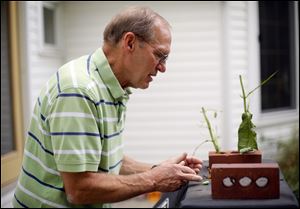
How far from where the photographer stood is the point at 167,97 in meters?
7.04

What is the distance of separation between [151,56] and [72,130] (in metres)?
0.44

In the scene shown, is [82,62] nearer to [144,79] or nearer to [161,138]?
[144,79]

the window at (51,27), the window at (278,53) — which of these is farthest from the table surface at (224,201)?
the window at (278,53)

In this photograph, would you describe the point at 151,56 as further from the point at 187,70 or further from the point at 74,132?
the point at 187,70

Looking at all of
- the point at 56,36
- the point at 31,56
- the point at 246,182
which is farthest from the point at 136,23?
the point at 56,36

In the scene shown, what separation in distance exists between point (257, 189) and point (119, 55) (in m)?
0.78

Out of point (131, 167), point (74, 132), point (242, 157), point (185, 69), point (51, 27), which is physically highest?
point (51, 27)

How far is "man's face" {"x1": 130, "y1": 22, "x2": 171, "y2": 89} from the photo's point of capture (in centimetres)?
205

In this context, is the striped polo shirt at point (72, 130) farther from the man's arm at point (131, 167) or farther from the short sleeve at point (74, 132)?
the man's arm at point (131, 167)

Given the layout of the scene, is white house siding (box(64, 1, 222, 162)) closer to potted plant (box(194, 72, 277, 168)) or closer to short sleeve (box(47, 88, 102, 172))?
potted plant (box(194, 72, 277, 168))

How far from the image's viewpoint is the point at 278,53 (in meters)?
8.03

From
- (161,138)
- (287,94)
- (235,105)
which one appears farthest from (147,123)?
(287,94)

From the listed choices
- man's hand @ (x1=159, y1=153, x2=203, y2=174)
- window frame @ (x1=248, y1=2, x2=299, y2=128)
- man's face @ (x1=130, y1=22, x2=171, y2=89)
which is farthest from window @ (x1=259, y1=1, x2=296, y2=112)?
man's face @ (x1=130, y1=22, x2=171, y2=89)

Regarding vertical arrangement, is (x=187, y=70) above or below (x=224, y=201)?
above
